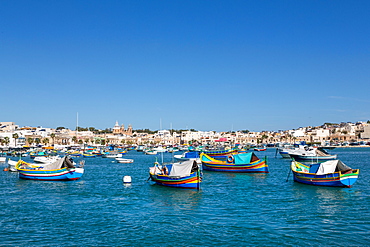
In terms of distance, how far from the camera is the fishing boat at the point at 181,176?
32344mm

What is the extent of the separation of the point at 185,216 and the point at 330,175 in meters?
16.5

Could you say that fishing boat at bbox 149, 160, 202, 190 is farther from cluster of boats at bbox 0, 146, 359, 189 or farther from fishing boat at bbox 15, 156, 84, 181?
fishing boat at bbox 15, 156, 84, 181

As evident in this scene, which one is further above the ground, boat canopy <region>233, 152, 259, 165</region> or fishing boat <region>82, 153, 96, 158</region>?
boat canopy <region>233, 152, 259, 165</region>

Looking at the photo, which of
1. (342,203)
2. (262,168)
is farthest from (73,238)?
(262,168)

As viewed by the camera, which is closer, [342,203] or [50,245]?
[50,245]

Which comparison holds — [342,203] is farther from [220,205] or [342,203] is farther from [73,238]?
[73,238]

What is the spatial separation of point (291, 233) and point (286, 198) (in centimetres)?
1012

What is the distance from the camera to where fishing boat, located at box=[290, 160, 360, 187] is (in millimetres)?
32469

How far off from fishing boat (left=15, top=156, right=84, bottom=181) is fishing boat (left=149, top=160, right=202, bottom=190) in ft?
34.2

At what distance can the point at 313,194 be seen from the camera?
30.0 meters

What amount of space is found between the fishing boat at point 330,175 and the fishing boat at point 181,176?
10.1m

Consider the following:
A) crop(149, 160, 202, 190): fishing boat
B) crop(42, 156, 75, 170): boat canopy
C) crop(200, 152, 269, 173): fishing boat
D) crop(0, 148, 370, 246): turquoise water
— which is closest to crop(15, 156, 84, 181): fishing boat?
crop(42, 156, 75, 170): boat canopy

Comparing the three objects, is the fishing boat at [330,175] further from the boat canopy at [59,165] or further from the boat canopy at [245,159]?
the boat canopy at [59,165]

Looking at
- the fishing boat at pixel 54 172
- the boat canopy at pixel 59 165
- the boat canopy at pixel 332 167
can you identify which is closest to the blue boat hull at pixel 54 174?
the fishing boat at pixel 54 172
